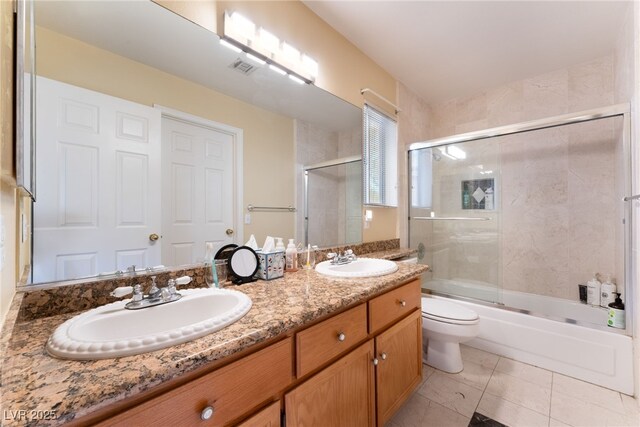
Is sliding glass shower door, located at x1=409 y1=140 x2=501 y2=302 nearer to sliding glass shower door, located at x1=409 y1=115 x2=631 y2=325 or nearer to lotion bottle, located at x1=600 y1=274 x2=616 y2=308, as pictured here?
sliding glass shower door, located at x1=409 y1=115 x2=631 y2=325

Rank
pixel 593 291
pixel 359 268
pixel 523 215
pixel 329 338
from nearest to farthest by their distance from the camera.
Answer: pixel 329 338
pixel 359 268
pixel 593 291
pixel 523 215

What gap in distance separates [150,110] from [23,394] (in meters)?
0.96

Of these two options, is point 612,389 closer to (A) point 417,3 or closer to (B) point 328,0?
(A) point 417,3

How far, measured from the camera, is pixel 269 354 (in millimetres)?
730

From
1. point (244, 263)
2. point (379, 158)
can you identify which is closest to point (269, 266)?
point (244, 263)

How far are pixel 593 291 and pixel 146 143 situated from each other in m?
3.23

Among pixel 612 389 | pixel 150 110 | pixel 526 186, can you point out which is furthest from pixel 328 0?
pixel 612 389

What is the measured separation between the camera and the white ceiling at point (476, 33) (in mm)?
1678

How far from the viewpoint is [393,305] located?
1255 millimetres

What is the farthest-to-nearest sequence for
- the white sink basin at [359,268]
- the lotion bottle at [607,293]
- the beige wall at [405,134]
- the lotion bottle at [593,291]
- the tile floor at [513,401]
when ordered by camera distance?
the beige wall at [405,134], the lotion bottle at [593,291], the lotion bottle at [607,293], the tile floor at [513,401], the white sink basin at [359,268]

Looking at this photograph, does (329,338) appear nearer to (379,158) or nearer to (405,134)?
(379,158)

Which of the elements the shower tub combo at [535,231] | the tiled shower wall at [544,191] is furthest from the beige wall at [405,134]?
the tiled shower wall at [544,191]

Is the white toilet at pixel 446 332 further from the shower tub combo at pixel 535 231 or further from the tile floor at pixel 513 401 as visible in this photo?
the shower tub combo at pixel 535 231

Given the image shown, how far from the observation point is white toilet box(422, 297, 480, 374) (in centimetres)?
168
